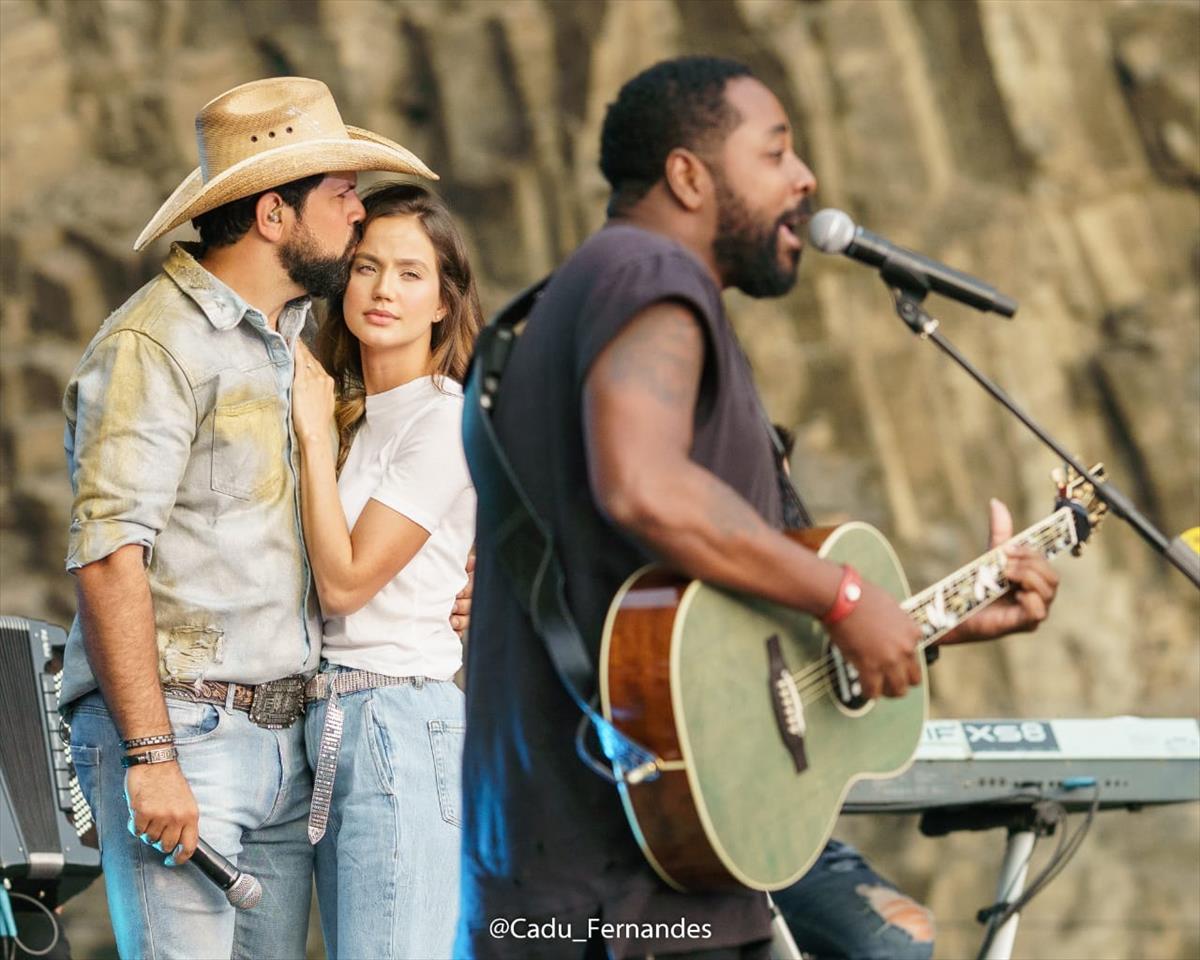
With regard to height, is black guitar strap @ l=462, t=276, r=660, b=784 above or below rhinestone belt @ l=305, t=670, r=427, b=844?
above

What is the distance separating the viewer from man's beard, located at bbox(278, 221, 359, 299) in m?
2.63

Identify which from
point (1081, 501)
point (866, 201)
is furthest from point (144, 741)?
point (866, 201)

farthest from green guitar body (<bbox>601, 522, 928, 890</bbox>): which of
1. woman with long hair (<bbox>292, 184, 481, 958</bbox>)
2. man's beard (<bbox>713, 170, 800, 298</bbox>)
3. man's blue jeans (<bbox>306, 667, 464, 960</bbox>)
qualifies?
woman with long hair (<bbox>292, 184, 481, 958</bbox>)

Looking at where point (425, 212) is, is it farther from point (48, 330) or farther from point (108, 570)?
point (48, 330)

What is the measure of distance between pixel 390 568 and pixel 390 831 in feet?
1.29

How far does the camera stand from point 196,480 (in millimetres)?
2449

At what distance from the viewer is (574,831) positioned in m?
1.80

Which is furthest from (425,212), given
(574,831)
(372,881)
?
(574,831)

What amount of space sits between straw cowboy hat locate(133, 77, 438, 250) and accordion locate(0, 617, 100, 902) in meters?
1.11

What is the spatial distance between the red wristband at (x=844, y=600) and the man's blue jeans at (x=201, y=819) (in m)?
1.02

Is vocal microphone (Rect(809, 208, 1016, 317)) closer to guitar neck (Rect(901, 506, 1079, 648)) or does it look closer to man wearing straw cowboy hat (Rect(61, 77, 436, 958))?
guitar neck (Rect(901, 506, 1079, 648))

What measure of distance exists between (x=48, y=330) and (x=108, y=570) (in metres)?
5.91

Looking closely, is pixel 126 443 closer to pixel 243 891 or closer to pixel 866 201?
pixel 243 891

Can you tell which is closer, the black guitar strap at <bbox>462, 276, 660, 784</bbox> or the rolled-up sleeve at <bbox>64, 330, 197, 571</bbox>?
the black guitar strap at <bbox>462, 276, 660, 784</bbox>
